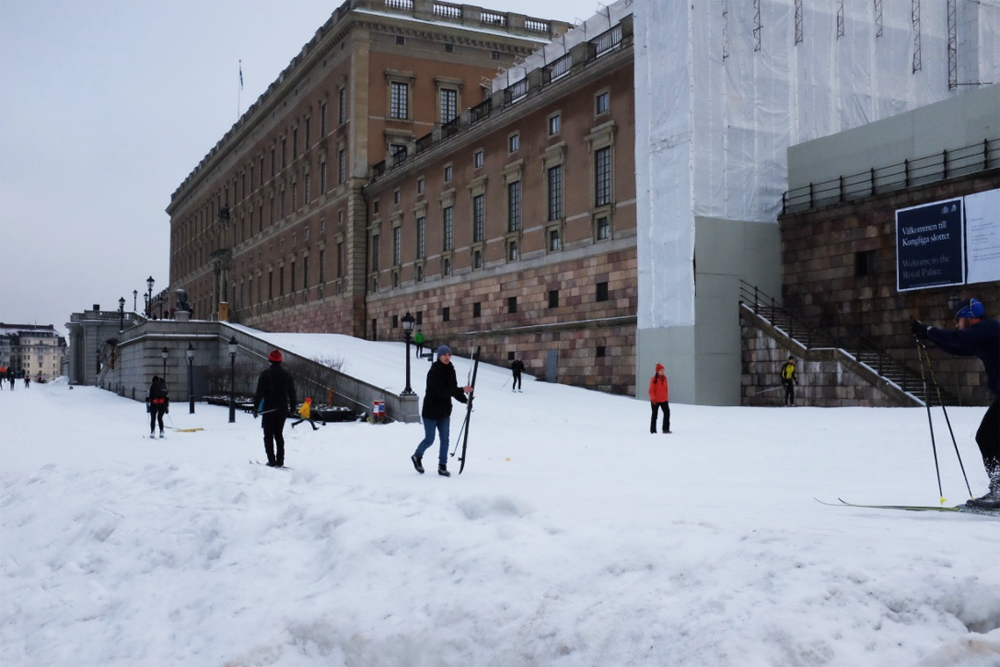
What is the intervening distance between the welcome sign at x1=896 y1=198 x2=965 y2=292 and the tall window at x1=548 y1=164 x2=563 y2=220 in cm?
1424

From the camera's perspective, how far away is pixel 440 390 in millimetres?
12320

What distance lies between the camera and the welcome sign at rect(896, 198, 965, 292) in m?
24.6

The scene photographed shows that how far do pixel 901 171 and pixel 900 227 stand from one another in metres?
2.08

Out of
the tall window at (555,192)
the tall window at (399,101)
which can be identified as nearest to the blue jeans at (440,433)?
the tall window at (555,192)

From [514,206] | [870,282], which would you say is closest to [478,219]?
[514,206]

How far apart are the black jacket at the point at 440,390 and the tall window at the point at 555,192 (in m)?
25.2

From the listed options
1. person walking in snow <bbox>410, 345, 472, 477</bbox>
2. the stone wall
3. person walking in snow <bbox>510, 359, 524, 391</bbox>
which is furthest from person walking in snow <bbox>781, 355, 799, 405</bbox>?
person walking in snow <bbox>410, 345, 472, 477</bbox>

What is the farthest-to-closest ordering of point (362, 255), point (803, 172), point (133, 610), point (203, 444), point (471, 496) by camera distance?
point (362, 255) → point (803, 172) → point (203, 444) → point (471, 496) → point (133, 610)

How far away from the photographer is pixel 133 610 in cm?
772

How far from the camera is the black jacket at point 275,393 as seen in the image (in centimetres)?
Result: 1382

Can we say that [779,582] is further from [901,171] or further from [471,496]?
[901,171]

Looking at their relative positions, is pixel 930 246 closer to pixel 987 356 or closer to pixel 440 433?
pixel 440 433

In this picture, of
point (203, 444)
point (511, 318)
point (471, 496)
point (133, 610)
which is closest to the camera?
point (133, 610)

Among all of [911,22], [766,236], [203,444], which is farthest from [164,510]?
[911,22]
